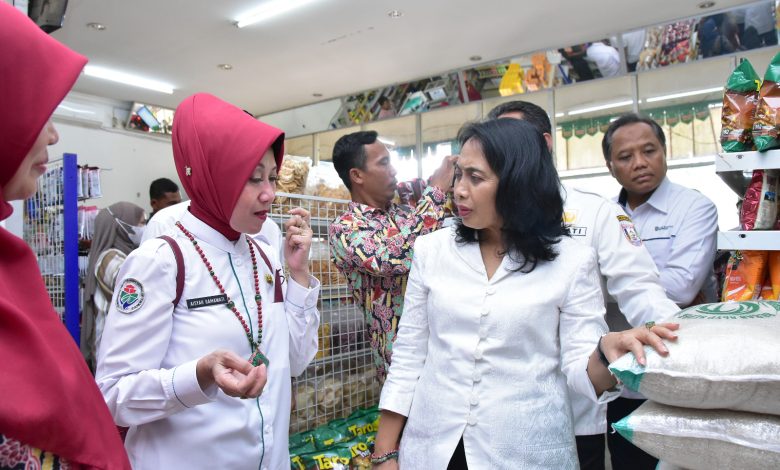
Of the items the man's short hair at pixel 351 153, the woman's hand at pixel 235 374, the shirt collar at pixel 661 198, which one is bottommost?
the woman's hand at pixel 235 374

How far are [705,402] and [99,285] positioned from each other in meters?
Result: 3.58

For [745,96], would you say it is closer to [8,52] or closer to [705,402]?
[705,402]

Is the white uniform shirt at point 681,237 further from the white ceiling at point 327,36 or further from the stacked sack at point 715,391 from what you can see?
the white ceiling at point 327,36

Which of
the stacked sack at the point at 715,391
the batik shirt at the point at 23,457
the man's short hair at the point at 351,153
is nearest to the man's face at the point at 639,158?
the man's short hair at the point at 351,153

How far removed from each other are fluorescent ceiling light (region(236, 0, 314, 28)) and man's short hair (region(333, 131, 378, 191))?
317cm

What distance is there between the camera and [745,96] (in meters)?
1.31

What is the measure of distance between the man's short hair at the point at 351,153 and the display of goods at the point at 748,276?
Answer: 5.12 ft

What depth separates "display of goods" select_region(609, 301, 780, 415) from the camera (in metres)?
0.80

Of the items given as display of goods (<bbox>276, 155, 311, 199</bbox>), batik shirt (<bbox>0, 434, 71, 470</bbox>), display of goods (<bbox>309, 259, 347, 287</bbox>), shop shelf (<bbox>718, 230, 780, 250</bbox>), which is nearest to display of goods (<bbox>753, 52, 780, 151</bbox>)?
shop shelf (<bbox>718, 230, 780, 250</bbox>)

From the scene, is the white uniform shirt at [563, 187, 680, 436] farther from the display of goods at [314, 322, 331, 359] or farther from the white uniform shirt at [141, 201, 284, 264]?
the display of goods at [314, 322, 331, 359]

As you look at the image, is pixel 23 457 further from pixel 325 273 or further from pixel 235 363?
pixel 325 273

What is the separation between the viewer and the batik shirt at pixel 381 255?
2125 millimetres

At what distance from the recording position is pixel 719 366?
817mm

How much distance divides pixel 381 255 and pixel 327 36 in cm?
452
